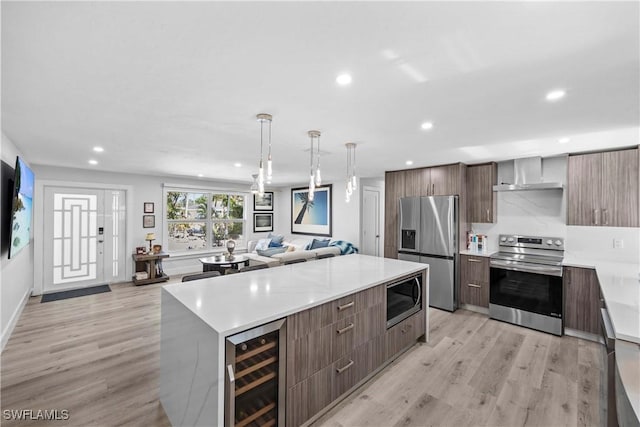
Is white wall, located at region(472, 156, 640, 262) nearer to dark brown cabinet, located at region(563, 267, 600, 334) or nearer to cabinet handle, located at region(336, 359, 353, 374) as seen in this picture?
dark brown cabinet, located at region(563, 267, 600, 334)

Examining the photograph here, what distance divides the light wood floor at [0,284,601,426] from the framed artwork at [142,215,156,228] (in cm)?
258

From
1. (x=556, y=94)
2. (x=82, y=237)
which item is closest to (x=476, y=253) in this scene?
(x=556, y=94)

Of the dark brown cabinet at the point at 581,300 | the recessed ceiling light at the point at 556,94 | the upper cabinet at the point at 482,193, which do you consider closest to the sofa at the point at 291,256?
the upper cabinet at the point at 482,193

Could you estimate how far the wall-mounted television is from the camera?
2.71 m

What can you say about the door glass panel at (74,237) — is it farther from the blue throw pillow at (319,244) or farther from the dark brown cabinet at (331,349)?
the dark brown cabinet at (331,349)

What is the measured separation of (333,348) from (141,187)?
5.68 m

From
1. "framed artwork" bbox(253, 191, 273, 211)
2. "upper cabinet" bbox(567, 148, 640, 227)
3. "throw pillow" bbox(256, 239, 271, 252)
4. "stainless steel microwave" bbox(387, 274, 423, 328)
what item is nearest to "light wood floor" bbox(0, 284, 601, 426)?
"stainless steel microwave" bbox(387, 274, 423, 328)

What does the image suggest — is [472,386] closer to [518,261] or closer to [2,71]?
[518,261]

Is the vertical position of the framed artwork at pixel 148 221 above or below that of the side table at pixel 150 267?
above

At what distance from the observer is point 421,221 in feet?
14.7

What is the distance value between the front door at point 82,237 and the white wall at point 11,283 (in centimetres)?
71

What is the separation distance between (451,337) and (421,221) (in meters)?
1.78

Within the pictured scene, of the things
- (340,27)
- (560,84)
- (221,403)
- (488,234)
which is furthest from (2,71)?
(488,234)

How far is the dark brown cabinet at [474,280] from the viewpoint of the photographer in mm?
4000
